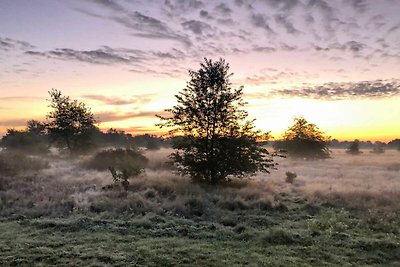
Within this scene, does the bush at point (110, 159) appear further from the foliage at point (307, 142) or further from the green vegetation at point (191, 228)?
the foliage at point (307, 142)

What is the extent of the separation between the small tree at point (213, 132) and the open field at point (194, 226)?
2.74 meters

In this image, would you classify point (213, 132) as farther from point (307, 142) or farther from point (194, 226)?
point (307, 142)

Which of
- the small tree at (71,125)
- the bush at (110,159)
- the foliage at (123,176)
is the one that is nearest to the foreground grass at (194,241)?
the foliage at (123,176)

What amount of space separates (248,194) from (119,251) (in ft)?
33.7

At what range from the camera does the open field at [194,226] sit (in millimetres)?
9859

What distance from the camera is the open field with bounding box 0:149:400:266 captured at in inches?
388

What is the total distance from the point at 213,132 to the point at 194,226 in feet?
35.9

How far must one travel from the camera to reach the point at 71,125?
50.9 meters

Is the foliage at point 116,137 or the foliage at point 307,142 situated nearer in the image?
the foliage at point 307,142

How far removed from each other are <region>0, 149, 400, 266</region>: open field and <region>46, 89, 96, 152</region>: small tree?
98.7ft

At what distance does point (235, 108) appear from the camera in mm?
23750

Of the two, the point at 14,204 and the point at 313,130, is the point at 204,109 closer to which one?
the point at 14,204

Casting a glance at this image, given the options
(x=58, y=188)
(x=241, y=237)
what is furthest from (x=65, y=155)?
(x=241, y=237)

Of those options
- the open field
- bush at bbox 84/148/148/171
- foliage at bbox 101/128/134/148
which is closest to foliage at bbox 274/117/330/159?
bush at bbox 84/148/148/171
